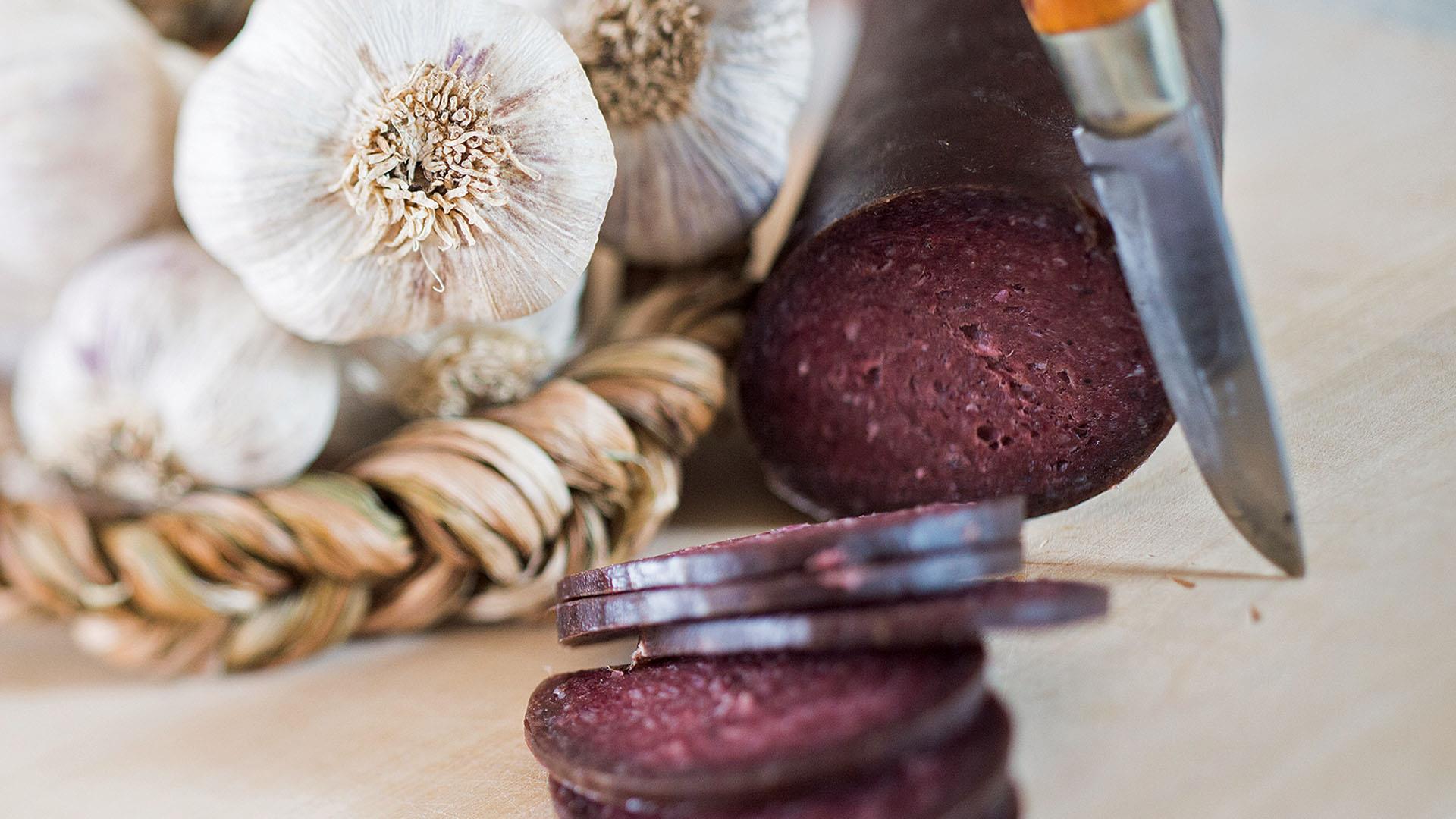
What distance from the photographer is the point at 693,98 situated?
4.53ft

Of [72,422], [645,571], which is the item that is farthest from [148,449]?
[645,571]

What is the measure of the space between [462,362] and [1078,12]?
0.84 m

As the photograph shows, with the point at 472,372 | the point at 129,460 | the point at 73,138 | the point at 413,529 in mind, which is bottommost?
the point at 413,529

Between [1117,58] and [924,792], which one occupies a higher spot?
[1117,58]

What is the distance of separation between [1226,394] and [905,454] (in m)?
0.40

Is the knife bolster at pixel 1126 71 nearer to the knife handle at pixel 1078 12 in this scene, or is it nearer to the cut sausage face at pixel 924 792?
the knife handle at pixel 1078 12

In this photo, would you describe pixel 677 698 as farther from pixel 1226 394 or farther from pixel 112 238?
pixel 112 238

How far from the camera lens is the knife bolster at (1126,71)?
39.8 inches

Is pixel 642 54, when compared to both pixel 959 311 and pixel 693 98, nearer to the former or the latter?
pixel 693 98

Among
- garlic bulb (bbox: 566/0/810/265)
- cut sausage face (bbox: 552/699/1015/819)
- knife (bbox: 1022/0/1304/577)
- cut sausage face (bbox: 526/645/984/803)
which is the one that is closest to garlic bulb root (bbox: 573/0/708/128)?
garlic bulb (bbox: 566/0/810/265)

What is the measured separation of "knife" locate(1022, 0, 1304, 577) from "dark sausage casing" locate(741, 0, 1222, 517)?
0.27ft

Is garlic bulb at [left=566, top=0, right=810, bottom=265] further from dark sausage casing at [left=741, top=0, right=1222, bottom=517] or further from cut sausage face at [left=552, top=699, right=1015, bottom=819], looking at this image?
cut sausage face at [left=552, top=699, right=1015, bottom=819]

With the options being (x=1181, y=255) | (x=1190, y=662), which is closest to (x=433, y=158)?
(x=1181, y=255)

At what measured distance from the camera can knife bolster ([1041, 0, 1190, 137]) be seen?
1.01 meters
